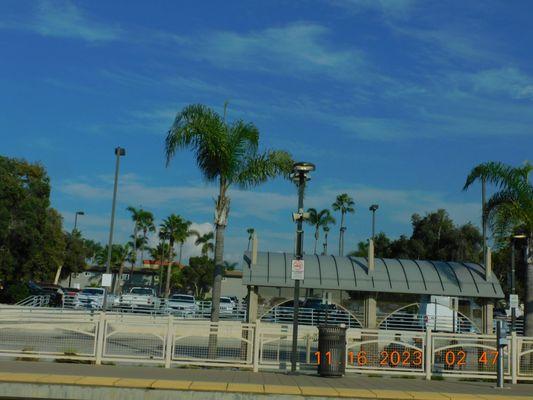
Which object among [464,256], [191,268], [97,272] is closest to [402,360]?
[464,256]

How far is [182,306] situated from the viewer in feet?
123

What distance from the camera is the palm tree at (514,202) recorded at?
67.7 ft

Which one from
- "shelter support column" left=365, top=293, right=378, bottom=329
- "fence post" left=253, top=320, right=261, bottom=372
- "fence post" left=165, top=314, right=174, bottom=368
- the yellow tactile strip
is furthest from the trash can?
"shelter support column" left=365, top=293, right=378, bottom=329

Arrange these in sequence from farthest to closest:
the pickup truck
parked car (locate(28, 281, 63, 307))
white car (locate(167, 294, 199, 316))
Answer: parked car (locate(28, 281, 63, 307)) < the pickup truck < white car (locate(167, 294, 199, 316))

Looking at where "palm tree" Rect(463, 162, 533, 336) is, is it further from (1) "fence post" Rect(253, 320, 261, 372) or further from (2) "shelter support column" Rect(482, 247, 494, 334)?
(1) "fence post" Rect(253, 320, 261, 372)

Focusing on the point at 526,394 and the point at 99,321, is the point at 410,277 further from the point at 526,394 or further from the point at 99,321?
the point at 99,321

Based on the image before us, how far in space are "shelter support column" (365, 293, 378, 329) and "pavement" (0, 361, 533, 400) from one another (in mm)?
8901

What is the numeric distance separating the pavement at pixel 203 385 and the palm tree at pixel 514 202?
4.86 m

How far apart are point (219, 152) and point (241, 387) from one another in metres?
9.86

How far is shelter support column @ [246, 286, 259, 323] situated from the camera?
23.1 metres

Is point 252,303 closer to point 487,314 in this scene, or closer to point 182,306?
point 487,314

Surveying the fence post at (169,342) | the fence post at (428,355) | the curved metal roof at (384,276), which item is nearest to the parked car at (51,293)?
the curved metal roof at (384,276)

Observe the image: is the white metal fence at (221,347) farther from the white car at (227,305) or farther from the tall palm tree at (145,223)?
the tall palm tree at (145,223)

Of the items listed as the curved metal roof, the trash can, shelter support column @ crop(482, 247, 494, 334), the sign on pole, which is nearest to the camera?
the trash can
